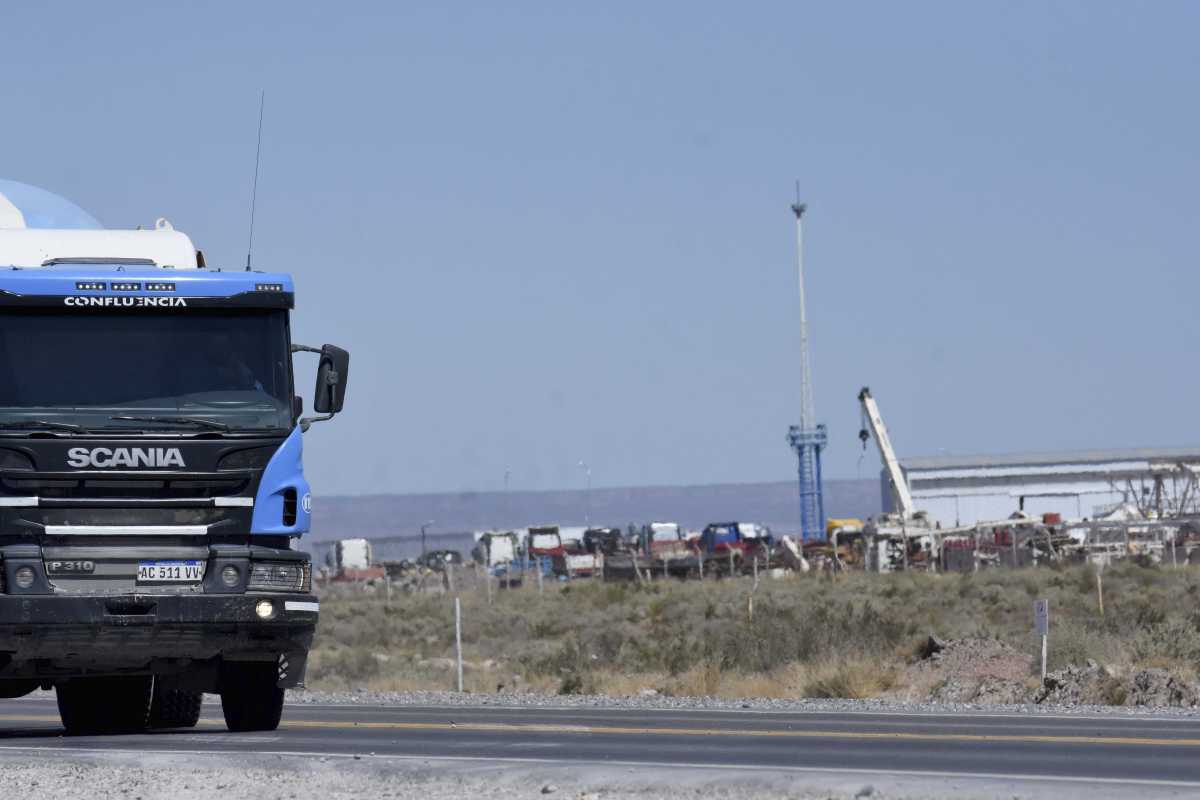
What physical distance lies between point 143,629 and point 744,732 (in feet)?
20.3

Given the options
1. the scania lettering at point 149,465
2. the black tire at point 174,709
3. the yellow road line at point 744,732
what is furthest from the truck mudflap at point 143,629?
the yellow road line at point 744,732

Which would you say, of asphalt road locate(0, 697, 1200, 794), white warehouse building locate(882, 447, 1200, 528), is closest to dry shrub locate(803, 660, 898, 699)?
asphalt road locate(0, 697, 1200, 794)

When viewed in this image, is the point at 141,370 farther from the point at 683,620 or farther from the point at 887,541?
the point at 887,541

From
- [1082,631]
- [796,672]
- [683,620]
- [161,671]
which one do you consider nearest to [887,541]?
[683,620]

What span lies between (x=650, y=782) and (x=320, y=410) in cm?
418

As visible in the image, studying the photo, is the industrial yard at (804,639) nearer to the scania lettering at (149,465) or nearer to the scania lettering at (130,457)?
the scania lettering at (149,465)

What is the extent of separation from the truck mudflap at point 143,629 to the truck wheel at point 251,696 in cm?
138

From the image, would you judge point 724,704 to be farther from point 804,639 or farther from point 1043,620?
point 804,639

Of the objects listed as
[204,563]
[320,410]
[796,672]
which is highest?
[320,410]

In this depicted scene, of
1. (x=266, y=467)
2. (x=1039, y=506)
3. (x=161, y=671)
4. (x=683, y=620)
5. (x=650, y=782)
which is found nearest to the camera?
(x=650, y=782)

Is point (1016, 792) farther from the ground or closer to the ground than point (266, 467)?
closer to the ground

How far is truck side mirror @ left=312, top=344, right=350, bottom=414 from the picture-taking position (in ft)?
50.2

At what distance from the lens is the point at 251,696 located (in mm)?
17469

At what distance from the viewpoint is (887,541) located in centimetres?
7031
